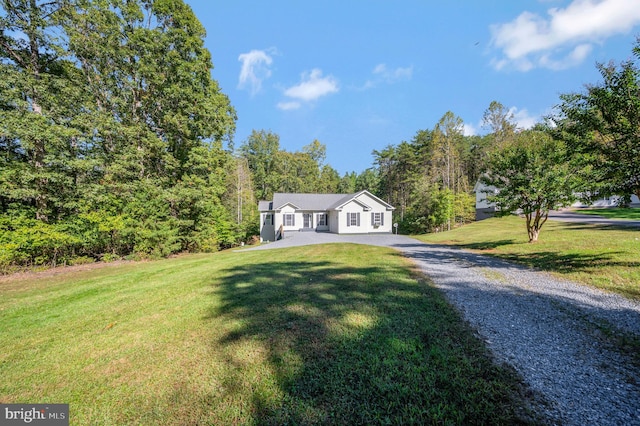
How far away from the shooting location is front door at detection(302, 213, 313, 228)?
2656 centimetres

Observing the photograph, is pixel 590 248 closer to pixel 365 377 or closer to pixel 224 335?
pixel 365 377

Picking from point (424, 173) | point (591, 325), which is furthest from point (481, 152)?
point (591, 325)

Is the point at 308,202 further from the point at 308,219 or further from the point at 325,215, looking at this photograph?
the point at 325,215

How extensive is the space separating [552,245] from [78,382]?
14206mm

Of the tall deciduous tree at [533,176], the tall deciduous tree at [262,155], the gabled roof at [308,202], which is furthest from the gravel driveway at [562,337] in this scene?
the tall deciduous tree at [262,155]

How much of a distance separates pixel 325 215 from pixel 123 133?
18.3 metres

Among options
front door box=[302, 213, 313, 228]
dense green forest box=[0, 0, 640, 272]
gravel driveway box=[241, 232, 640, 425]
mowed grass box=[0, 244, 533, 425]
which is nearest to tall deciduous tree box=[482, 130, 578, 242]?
dense green forest box=[0, 0, 640, 272]

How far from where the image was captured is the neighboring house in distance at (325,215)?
24203 mm

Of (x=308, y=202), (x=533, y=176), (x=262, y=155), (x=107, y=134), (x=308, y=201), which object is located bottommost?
(x=533, y=176)

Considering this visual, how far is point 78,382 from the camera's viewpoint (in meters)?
2.87

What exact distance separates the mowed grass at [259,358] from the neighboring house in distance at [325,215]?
59.6 feet

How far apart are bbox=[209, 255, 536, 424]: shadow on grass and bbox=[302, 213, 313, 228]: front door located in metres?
21.2

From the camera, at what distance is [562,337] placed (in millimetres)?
3443

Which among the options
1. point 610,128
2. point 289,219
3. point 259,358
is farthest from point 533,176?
point 289,219
